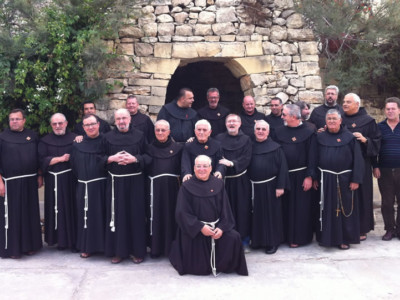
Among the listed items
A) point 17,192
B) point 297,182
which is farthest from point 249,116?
point 17,192

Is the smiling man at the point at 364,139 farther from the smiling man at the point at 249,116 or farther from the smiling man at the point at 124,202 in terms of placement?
the smiling man at the point at 124,202

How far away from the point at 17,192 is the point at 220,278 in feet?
8.41

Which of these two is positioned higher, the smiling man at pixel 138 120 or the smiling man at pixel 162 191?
the smiling man at pixel 138 120

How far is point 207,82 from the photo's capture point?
1077 centimetres

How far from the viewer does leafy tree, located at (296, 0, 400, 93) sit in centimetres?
803

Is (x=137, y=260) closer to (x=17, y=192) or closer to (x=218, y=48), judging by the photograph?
(x=17, y=192)

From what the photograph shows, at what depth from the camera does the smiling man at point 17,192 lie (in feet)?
17.3

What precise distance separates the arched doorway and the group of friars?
4885mm

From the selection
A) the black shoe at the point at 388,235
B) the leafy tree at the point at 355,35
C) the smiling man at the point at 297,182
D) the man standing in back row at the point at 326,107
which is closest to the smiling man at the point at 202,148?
the smiling man at the point at 297,182

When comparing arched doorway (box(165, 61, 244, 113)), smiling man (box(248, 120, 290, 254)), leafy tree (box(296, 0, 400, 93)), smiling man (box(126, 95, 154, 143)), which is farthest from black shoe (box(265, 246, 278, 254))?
arched doorway (box(165, 61, 244, 113))

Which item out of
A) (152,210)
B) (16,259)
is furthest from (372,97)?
(16,259)

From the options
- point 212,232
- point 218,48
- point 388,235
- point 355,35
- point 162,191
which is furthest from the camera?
point 355,35

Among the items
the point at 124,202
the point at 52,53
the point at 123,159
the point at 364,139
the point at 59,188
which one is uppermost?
the point at 52,53

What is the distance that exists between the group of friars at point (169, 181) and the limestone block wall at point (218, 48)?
5.87 ft
